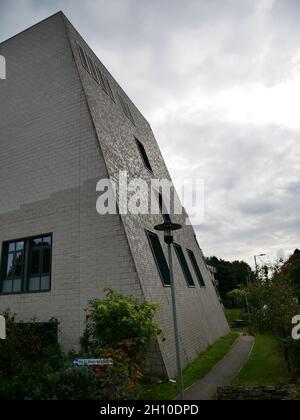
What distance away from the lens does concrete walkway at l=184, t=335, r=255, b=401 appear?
856 centimetres

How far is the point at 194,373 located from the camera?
35.3ft

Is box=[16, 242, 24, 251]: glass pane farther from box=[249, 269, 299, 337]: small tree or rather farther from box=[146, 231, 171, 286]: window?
box=[249, 269, 299, 337]: small tree

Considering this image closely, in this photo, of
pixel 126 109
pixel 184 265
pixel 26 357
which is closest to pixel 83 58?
pixel 126 109

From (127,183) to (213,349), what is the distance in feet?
29.9

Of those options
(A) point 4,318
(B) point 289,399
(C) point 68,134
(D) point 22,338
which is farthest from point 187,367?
(C) point 68,134

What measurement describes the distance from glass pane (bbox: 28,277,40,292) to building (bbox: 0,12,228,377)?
2.5 inches

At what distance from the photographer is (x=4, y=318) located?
11.0 meters

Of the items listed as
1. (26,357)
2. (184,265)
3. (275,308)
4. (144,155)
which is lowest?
(26,357)

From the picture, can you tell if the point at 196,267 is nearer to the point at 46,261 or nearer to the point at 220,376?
the point at 220,376

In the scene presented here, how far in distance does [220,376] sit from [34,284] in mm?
7826

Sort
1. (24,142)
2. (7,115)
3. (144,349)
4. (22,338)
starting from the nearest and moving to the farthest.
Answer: (144,349)
(22,338)
(24,142)
(7,115)

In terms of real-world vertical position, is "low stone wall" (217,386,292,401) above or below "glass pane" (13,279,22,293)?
below

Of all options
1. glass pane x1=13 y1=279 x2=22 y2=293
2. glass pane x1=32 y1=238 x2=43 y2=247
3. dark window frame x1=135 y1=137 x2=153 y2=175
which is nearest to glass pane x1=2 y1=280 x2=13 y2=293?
glass pane x1=13 y1=279 x2=22 y2=293
